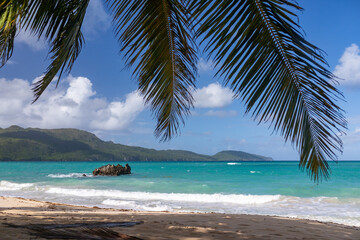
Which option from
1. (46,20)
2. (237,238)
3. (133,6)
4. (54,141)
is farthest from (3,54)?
(54,141)

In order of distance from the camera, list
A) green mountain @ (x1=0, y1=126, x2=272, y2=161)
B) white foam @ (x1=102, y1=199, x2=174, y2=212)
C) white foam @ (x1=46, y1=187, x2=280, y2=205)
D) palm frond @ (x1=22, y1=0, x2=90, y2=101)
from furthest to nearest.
A: green mountain @ (x1=0, y1=126, x2=272, y2=161)
white foam @ (x1=46, y1=187, x2=280, y2=205)
white foam @ (x1=102, y1=199, x2=174, y2=212)
palm frond @ (x1=22, y1=0, x2=90, y2=101)

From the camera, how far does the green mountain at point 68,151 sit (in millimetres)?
140375

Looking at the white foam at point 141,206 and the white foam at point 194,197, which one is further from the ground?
the white foam at point 141,206

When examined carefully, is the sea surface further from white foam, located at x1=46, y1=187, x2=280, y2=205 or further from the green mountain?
the green mountain

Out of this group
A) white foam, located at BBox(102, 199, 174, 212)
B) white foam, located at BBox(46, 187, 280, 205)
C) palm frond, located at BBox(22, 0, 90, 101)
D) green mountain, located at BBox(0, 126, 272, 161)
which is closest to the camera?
palm frond, located at BBox(22, 0, 90, 101)

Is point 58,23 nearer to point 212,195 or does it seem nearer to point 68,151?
point 212,195

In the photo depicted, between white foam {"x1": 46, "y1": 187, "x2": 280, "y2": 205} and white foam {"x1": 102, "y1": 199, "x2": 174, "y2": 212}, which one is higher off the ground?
white foam {"x1": 102, "y1": 199, "x2": 174, "y2": 212}

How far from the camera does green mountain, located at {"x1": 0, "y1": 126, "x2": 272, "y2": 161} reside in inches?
5527

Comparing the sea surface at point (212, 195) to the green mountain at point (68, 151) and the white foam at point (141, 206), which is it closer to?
the white foam at point (141, 206)

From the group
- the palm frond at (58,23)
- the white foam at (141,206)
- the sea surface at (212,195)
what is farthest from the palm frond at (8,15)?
the white foam at (141,206)

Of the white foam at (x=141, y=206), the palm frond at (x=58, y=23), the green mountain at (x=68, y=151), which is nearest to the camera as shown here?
the palm frond at (x=58, y=23)

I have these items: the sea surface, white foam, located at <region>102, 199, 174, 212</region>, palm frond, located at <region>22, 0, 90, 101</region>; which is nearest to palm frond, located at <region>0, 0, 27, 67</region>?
palm frond, located at <region>22, 0, 90, 101</region>

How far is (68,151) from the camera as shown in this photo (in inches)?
6068

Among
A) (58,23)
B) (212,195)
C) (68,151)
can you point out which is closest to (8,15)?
(58,23)
